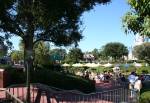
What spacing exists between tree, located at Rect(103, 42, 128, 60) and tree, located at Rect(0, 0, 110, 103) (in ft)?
360

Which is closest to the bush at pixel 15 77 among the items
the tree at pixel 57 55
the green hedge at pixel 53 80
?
the green hedge at pixel 53 80

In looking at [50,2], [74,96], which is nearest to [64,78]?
[50,2]

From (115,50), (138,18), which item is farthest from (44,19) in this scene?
(115,50)

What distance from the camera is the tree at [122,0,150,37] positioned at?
384 inches

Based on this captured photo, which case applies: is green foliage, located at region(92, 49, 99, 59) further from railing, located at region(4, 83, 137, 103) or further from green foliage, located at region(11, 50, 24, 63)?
railing, located at region(4, 83, 137, 103)

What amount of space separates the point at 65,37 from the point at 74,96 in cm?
Answer: 1147

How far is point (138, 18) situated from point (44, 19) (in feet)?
54.5

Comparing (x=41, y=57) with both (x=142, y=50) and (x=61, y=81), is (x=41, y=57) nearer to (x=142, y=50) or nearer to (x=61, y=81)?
(x=61, y=81)

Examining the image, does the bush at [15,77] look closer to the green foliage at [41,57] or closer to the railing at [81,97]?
the railing at [81,97]

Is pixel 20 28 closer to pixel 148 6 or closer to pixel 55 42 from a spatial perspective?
pixel 55 42

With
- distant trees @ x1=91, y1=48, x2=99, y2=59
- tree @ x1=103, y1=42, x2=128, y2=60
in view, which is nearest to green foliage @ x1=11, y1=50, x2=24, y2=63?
tree @ x1=103, y1=42, x2=128, y2=60

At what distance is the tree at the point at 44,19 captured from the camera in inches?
1034

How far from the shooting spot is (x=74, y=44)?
30.8 meters

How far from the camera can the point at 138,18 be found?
10.2 meters
